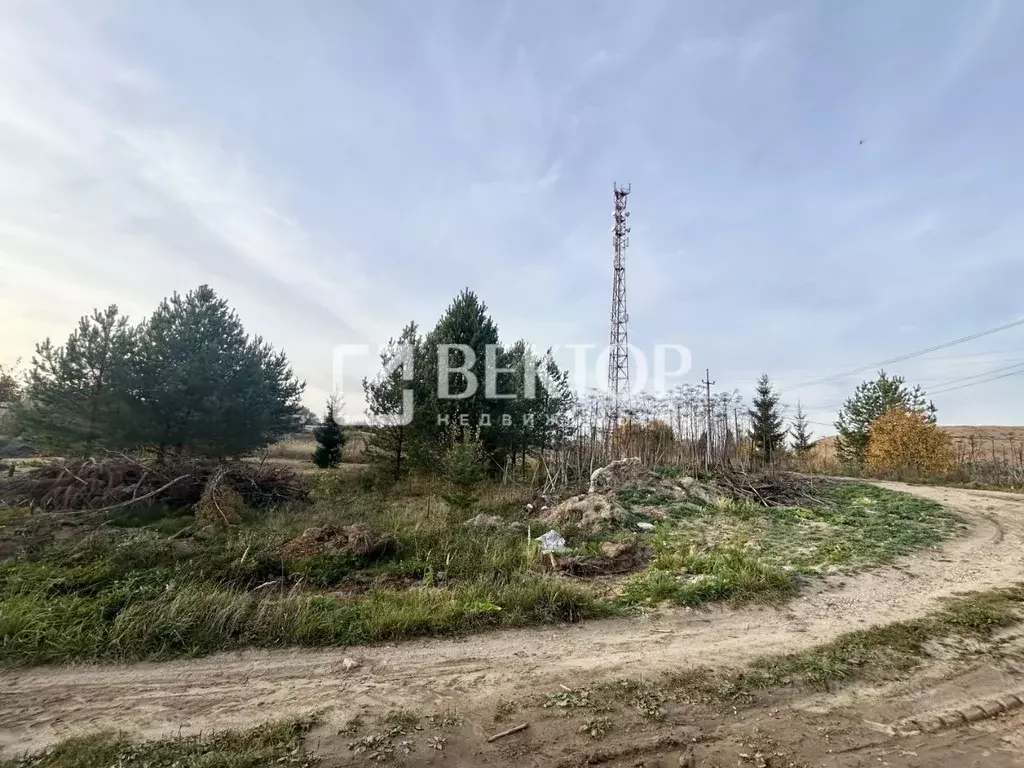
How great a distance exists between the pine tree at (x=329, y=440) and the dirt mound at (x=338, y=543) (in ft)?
47.6

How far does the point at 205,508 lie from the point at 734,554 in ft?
26.9

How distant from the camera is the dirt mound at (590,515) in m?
7.75

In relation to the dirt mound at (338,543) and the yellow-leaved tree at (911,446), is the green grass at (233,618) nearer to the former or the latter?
the dirt mound at (338,543)

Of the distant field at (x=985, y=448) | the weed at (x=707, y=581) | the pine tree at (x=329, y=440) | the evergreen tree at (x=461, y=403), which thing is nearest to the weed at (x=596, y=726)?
the weed at (x=707, y=581)

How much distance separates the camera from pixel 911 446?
19.8 metres

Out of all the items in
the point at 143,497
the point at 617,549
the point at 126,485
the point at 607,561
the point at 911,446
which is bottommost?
the point at 607,561

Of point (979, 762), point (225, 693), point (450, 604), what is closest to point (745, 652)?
point (979, 762)

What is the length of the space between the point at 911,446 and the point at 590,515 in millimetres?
19683

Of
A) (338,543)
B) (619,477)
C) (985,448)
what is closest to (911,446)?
(985,448)

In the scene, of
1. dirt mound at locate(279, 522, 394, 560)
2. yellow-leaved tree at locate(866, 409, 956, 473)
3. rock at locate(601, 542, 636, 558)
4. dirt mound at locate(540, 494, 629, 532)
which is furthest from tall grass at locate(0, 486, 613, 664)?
yellow-leaved tree at locate(866, 409, 956, 473)

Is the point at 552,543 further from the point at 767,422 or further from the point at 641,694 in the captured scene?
the point at 767,422

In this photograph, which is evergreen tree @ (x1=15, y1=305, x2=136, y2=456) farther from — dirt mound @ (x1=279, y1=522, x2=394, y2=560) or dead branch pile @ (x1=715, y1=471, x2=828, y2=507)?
dead branch pile @ (x1=715, y1=471, x2=828, y2=507)

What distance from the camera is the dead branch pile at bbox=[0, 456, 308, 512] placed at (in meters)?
8.01

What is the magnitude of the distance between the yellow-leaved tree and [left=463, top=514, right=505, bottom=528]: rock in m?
20.1
